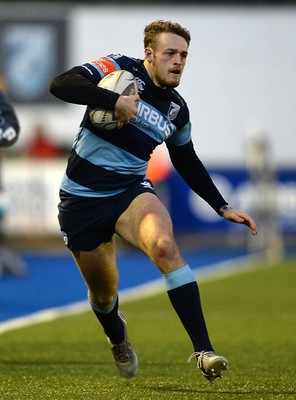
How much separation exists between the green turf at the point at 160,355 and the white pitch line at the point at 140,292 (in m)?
0.22

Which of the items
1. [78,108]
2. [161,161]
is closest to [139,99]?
[161,161]

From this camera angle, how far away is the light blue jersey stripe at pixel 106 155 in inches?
278

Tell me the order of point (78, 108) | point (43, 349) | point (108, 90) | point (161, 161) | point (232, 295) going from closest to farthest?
1. point (108, 90)
2. point (43, 349)
3. point (232, 295)
4. point (161, 161)
5. point (78, 108)

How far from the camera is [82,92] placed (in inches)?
266

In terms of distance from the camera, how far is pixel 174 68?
6.96m

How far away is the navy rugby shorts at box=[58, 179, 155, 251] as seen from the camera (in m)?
7.01

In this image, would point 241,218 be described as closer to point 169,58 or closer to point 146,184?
point 146,184

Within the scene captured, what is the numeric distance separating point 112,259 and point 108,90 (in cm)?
104

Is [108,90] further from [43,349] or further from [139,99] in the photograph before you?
[43,349]

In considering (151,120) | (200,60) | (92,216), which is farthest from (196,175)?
(200,60)

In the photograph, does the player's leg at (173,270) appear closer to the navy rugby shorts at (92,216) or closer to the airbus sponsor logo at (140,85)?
the navy rugby shorts at (92,216)

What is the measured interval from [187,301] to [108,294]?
0.80m

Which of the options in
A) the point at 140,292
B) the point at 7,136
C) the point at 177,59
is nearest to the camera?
the point at 177,59

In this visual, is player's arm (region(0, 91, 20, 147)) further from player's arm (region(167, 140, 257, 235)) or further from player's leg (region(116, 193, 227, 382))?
player's leg (region(116, 193, 227, 382))
